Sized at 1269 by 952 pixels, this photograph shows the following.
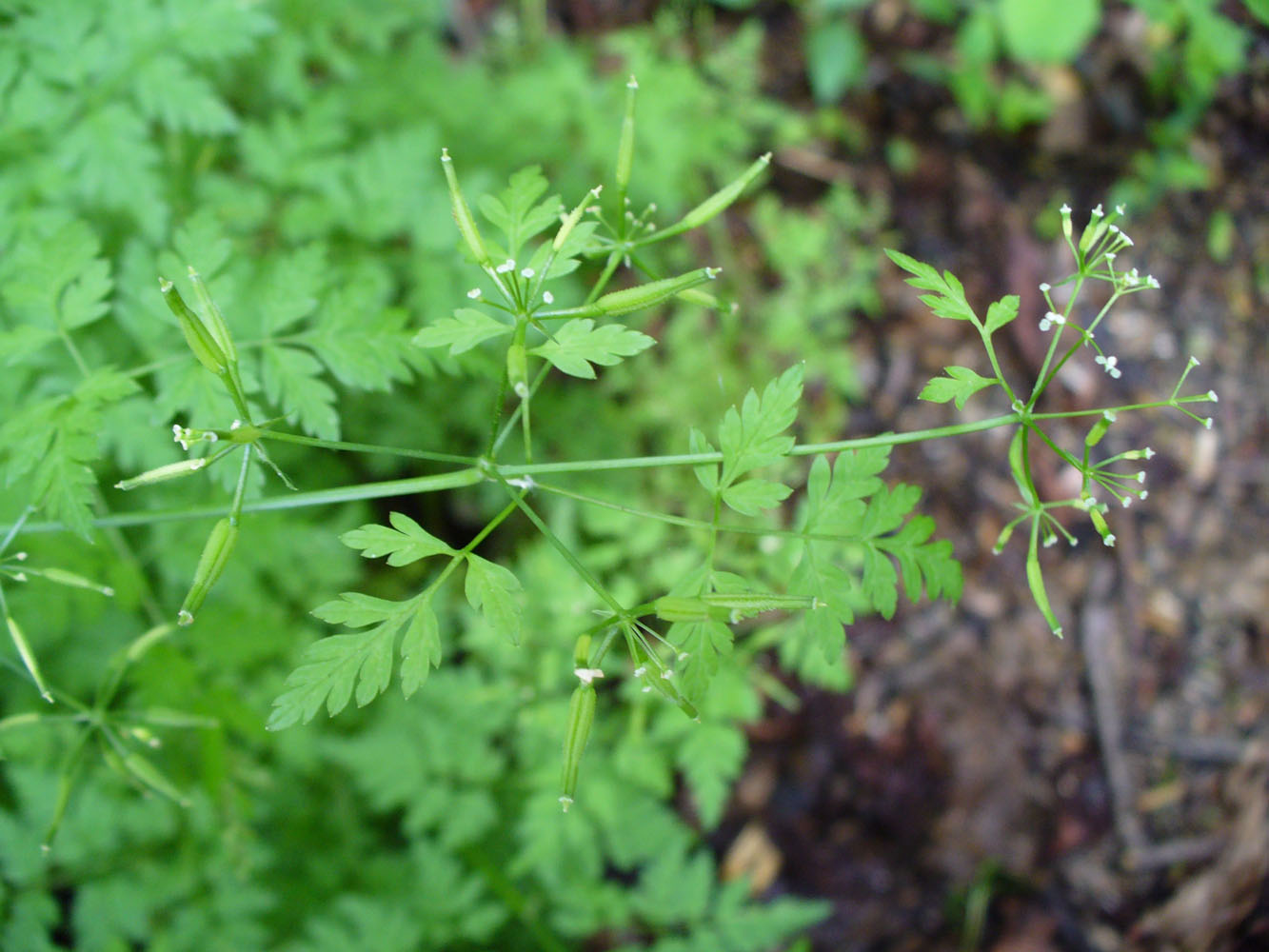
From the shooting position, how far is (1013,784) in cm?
388

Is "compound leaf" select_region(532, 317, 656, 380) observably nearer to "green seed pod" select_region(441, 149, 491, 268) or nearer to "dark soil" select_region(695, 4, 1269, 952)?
"green seed pod" select_region(441, 149, 491, 268)

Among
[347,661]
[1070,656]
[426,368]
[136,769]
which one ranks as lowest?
→ [1070,656]

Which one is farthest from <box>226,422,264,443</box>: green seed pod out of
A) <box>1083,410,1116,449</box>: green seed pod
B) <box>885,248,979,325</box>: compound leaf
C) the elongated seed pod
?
<box>1083,410,1116,449</box>: green seed pod

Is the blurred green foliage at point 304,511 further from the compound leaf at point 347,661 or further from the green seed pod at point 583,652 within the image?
the green seed pod at point 583,652

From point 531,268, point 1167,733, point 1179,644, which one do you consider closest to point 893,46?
point 1179,644

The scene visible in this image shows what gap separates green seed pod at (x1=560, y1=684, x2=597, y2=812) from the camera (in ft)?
5.54

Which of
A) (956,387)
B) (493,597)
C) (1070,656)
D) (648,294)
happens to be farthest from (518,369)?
(1070,656)

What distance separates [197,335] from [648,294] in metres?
0.85

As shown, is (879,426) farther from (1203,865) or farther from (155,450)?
(155,450)

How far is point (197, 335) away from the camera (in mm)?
1646

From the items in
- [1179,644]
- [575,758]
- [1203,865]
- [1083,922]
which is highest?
[575,758]

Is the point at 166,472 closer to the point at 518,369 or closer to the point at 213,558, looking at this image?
the point at 213,558

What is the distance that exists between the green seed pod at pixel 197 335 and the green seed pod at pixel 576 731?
36.1 inches

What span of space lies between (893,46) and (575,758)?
4662 millimetres
